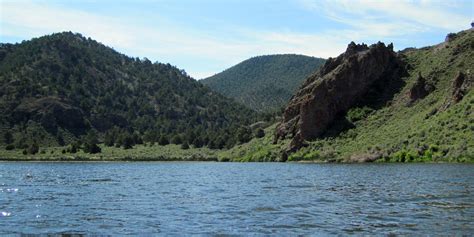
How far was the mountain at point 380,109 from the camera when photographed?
3819 inches

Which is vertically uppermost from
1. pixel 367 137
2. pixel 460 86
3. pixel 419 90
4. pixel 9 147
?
pixel 419 90

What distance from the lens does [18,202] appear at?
36750 millimetres

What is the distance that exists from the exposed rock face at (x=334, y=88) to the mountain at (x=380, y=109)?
0.76 feet

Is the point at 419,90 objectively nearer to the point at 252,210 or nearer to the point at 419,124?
the point at 419,124

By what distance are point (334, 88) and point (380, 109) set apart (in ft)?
39.8

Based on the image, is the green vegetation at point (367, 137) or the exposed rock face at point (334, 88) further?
Result: the exposed rock face at point (334, 88)

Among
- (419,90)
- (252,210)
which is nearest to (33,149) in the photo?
(419,90)

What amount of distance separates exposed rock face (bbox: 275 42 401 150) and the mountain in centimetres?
23

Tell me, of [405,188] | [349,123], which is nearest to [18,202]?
[405,188]

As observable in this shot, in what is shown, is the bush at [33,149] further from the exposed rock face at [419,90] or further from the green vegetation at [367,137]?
the exposed rock face at [419,90]

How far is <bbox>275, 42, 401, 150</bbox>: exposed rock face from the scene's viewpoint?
128750 millimetres

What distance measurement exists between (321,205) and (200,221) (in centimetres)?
895

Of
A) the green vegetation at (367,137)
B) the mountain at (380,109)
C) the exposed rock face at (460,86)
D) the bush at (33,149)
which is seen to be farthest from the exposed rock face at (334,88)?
the bush at (33,149)

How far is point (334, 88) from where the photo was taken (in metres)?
134
